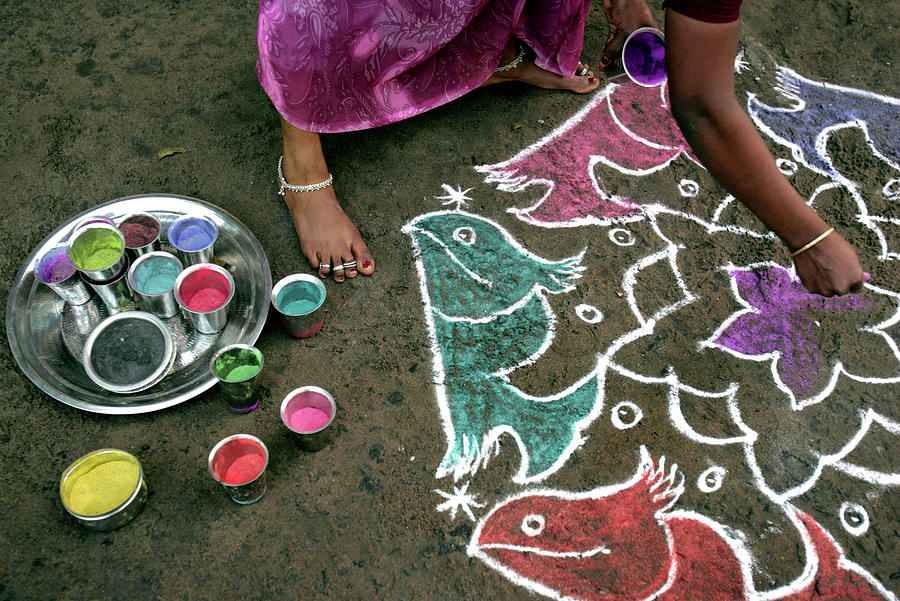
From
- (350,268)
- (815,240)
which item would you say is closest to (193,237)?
(350,268)

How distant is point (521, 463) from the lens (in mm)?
2104

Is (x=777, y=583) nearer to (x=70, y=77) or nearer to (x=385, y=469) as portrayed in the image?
(x=385, y=469)

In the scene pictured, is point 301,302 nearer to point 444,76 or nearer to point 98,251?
point 98,251

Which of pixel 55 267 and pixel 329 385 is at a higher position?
pixel 55 267

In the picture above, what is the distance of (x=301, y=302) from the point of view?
2314 millimetres

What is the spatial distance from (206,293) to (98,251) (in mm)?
361

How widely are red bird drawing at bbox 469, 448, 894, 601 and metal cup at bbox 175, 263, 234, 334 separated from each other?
1.06 meters

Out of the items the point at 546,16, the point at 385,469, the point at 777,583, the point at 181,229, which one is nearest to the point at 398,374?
the point at 385,469

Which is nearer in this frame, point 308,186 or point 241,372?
point 241,372

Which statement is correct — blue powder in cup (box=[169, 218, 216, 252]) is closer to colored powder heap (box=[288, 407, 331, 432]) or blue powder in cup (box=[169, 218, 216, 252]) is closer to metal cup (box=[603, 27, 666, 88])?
colored powder heap (box=[288, 407, 331, 432])

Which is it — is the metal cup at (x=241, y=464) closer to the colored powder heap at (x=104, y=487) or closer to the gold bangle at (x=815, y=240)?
the colored powder heap at (x=104, y=487)

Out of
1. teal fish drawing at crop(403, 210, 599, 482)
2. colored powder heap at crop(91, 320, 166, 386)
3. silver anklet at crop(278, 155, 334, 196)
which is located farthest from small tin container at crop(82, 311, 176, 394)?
teal fish drawing at crop(403, 210, 599, 482)

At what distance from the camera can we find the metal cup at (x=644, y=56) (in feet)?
8.52

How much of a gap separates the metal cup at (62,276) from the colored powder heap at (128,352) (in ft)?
0.67
